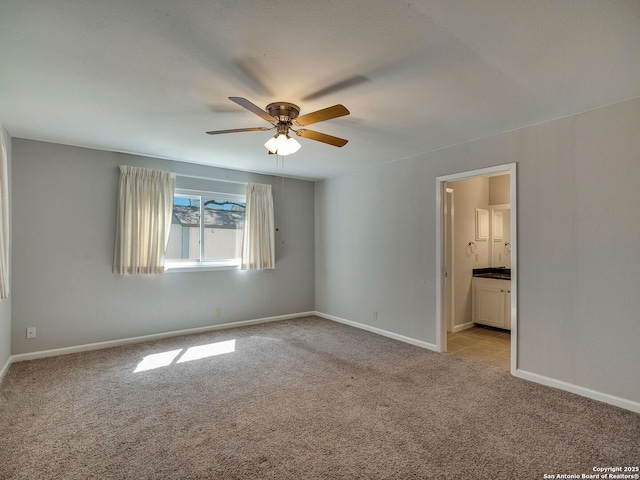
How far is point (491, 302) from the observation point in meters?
5.02

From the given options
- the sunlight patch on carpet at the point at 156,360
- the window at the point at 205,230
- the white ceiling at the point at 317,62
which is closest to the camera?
the white ceiling at the point at 317,62

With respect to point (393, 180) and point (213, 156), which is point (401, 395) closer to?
point (393, 180)

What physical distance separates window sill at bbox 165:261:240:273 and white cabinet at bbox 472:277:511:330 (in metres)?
3.85

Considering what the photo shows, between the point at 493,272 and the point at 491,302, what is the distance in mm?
738

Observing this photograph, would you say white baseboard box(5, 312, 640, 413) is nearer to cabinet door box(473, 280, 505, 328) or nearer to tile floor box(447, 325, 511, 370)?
tile floor box(447, 325, 511, 370)

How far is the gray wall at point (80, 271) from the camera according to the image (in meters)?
3.68

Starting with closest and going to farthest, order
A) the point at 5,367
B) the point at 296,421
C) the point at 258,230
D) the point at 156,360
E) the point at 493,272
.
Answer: the point at 296,421, the point at 5,367, the point at 156,360, the point at 258,230, the point at 493,272

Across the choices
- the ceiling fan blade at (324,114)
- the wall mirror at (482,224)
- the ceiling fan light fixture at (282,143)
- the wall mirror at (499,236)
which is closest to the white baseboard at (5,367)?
the ceiling fan light fixture at (282,143)

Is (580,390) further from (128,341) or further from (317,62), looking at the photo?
(128,341)

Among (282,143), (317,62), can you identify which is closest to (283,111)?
(282,143)

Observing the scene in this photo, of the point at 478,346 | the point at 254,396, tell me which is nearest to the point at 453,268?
the point at 478,346

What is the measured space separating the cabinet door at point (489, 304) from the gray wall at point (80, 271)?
396 cm

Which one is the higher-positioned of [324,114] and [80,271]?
[324,114]

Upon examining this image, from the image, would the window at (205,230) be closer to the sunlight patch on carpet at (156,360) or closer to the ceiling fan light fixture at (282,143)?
the sunlight patch on carpet at (156,360)
